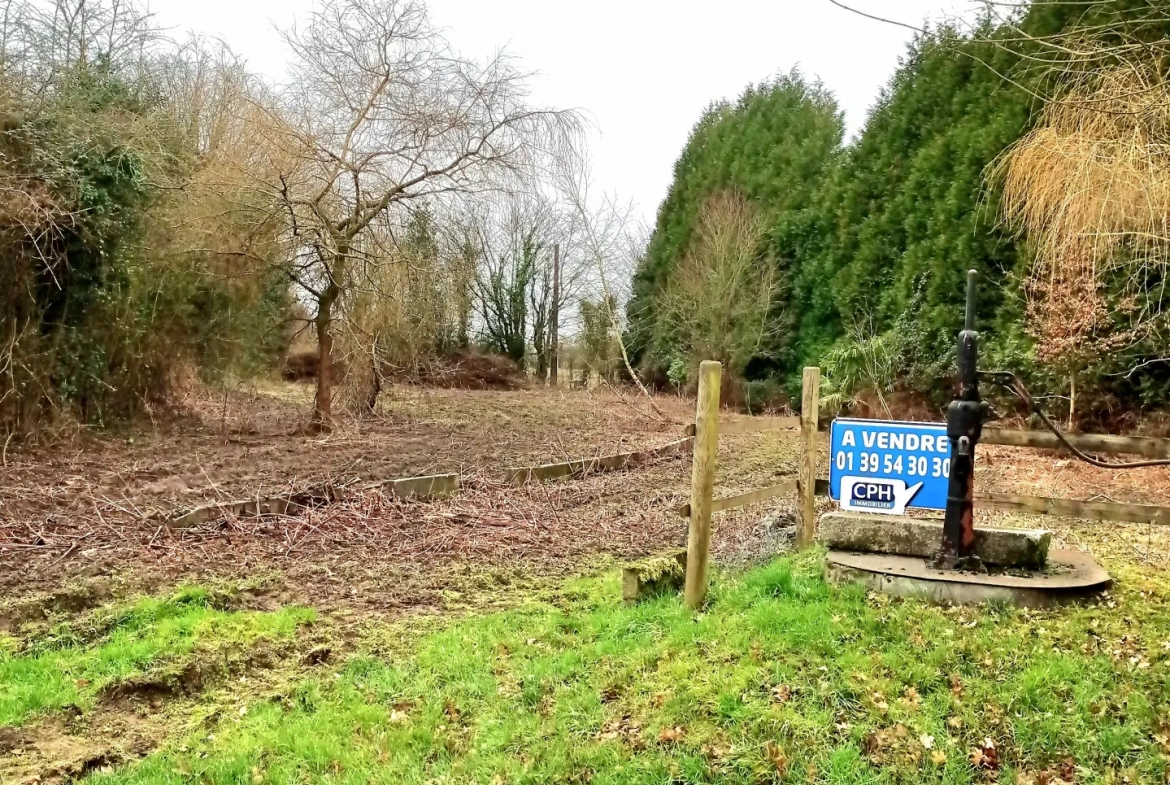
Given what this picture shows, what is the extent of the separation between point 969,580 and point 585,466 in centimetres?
642

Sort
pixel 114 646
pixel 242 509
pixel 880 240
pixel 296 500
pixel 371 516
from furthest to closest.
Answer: pixel 880 240, pixel 296 500, pixel 371 516, pixel 242 509, pixel 114 646

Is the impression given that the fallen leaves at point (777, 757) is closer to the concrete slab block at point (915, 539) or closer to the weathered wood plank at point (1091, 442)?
the concrete slab block at point (915, 539)

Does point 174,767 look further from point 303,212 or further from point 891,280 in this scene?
point 891,280

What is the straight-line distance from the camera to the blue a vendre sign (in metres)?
4.23

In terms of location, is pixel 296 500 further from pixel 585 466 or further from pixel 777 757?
pixel 777 757

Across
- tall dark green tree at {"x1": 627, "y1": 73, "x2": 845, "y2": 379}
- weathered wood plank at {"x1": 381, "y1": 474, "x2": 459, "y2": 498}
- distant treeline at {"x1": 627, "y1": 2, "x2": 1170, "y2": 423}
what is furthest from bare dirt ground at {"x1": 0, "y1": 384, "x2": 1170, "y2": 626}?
tall dark green tree at {"x1": 627, "y1": 73, "x2": 845, "y2": 379}

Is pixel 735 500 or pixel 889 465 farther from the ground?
pixel 889 465

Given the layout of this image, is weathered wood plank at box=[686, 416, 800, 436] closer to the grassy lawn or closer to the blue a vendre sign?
the blue a vendre sign

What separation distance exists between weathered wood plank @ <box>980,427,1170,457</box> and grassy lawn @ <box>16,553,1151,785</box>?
64 centimetres

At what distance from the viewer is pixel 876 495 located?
4.34m

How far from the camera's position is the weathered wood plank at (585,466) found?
353 inches

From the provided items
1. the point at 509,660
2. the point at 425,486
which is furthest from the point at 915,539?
the point at 425,486

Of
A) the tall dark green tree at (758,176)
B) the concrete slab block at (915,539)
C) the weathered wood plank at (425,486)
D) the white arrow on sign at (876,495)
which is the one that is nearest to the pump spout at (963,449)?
the concrete slab block at (915,539)

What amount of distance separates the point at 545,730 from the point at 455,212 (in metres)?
10.2
